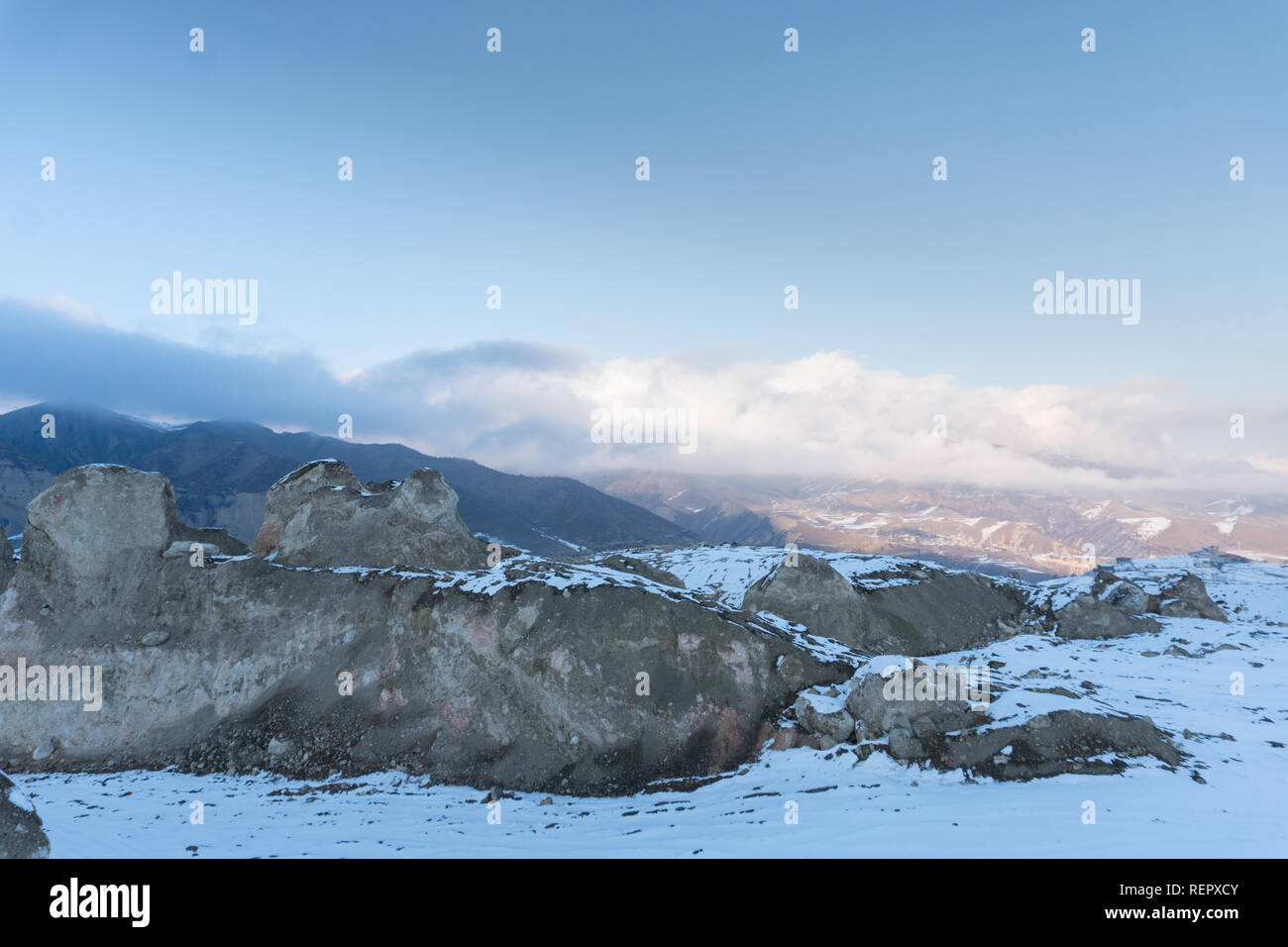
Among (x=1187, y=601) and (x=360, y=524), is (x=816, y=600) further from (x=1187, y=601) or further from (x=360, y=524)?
(x=1187, y=601)

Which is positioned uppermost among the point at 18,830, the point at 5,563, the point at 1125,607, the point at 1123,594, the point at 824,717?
the point at 5,563

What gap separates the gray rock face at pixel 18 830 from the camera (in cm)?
1060

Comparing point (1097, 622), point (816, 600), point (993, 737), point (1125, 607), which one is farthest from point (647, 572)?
point (1125, 607)

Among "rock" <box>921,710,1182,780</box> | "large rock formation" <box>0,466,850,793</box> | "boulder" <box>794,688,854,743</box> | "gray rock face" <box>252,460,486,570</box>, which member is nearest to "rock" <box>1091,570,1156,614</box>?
"rock" <box>921,710,1182,780</box>

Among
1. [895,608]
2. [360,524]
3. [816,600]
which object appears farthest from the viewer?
[895,608]

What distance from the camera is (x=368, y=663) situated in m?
27.6

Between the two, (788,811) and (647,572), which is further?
(647,572)

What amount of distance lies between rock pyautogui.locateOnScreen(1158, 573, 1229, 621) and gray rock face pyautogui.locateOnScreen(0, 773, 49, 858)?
3174 inches

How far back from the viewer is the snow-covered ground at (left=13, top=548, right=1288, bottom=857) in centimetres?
1370

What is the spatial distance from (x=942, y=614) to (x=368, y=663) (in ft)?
165

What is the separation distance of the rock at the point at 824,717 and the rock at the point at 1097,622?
43635 mm

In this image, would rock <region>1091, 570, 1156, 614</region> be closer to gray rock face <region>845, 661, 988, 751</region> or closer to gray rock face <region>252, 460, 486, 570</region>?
gray rock face <region>845, 661, 988, 751</region>

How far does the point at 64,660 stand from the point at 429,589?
17835mm
